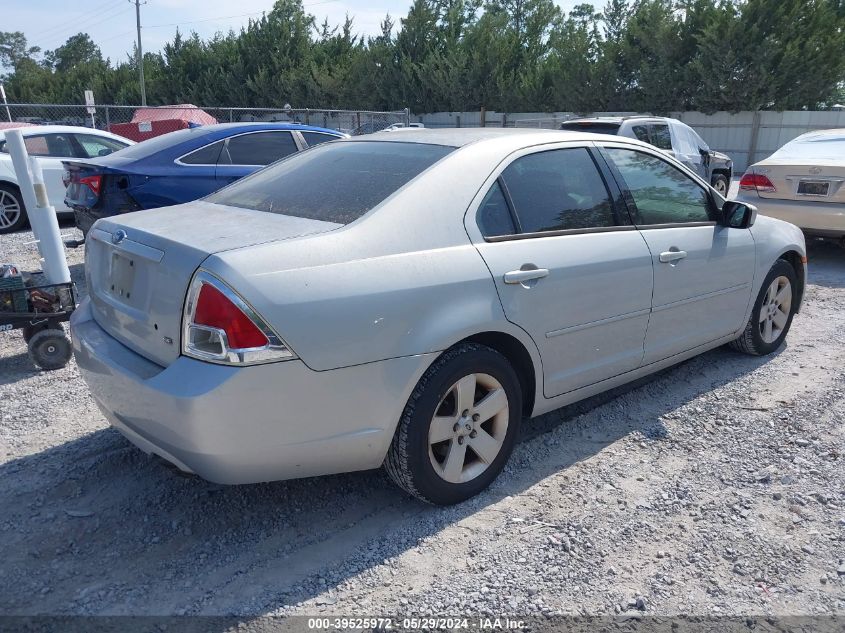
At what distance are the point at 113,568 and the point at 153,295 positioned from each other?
1080 mm

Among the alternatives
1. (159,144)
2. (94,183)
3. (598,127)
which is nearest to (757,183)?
(598,127)

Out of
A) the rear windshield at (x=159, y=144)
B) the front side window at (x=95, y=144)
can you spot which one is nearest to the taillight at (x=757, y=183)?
the rear windshield at (x=159, y=144)

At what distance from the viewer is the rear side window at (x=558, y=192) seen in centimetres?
335

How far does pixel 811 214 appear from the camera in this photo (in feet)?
25.8

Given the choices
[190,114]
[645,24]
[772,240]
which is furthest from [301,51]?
[772,240]

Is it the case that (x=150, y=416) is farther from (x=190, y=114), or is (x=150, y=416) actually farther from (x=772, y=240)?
(x=190, y=114)

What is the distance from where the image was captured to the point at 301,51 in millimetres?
42844

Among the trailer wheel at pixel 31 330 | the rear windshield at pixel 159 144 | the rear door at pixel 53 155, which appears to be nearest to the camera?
the trailer wheel at pixel 31 330

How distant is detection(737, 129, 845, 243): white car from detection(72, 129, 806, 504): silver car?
4.59 m

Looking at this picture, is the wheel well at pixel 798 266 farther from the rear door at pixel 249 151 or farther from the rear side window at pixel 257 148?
the rear side window at pixel 257 148

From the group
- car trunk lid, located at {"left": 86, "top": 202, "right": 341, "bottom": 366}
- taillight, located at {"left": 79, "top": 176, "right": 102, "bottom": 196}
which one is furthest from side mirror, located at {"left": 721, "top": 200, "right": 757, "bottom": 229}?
taillight, located at {"left": 79, "top": 176, "right": 102, "bottom": 196}

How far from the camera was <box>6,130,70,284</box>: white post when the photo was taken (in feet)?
16.3

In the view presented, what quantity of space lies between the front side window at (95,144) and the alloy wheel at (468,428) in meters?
9.51

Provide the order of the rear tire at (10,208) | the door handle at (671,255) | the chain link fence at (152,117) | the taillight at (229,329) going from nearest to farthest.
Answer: the taillight at (229,329) → the door handle at (671,255) → the rear tire at (10,208) → the chain link fence at (152,117)
